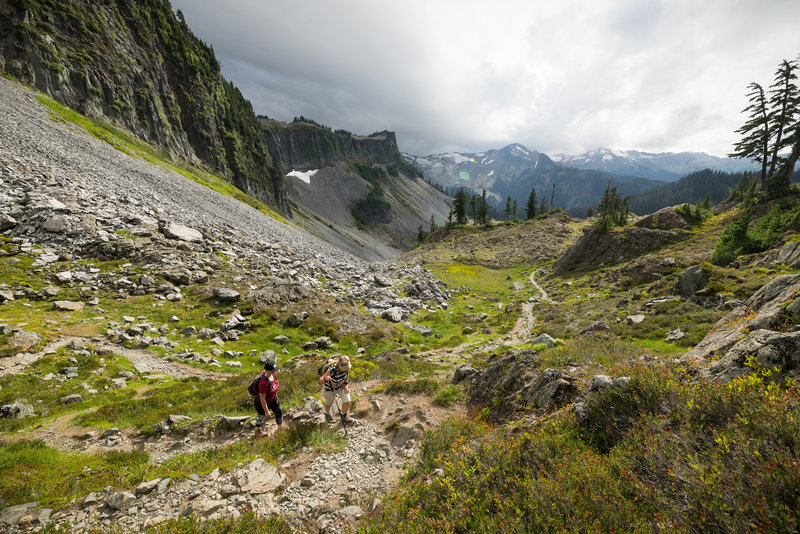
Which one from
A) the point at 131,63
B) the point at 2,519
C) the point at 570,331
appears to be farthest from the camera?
the point at 131,63

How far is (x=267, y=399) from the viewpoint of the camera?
9.26 metres

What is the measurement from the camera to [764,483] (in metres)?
3.18

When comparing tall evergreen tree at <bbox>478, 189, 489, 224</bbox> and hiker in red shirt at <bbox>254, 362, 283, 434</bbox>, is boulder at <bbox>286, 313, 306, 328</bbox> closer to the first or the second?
hiker in red shirt at <bbox>254, 362, 283, 434</bbox>

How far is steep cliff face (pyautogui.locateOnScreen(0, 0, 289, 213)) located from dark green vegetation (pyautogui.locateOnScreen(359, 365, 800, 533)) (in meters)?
93.0

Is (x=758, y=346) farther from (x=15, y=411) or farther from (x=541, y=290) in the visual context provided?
(x=541, y=290)

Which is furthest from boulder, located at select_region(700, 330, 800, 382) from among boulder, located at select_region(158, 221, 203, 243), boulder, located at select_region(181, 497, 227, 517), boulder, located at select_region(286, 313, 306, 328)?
boulder, located at select_region(158, 221, 203, 243)

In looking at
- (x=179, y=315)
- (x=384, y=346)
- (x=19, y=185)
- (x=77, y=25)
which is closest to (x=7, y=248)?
(x=19, y=185)

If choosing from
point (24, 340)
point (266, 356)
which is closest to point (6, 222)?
point (24, 340)

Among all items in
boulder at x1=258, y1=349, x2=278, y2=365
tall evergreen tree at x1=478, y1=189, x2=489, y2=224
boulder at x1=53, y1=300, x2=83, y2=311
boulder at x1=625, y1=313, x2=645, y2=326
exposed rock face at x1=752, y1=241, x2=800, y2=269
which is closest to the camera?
boulder at x1=53, y1=300, x2=83, y2=311

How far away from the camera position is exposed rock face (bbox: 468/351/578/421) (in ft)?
26.1

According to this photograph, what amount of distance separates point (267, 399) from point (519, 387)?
8209 mm

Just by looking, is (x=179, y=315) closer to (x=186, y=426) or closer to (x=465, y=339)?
(x=186, y=426)

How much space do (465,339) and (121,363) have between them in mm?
20053

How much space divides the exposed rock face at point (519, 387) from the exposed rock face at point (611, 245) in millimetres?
39050
